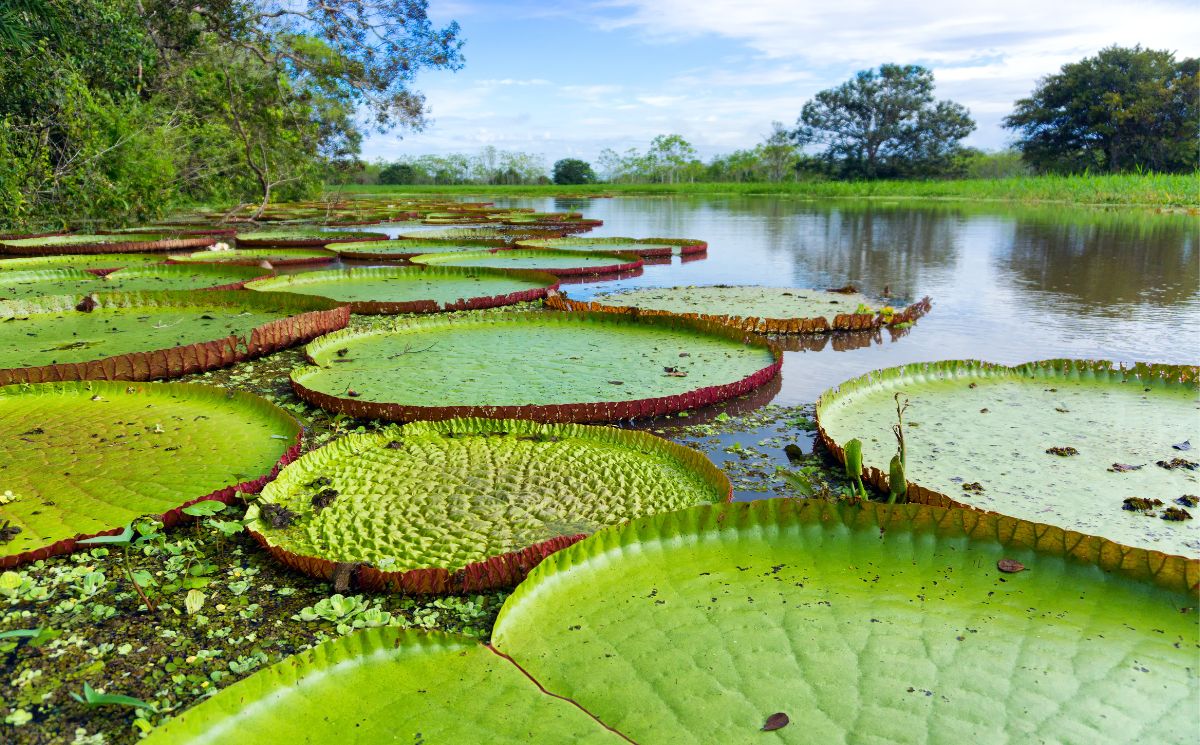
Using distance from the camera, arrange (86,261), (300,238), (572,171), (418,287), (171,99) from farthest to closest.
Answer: (572,171) < (171,99) < (300,238) < (86,261) < (418,287)

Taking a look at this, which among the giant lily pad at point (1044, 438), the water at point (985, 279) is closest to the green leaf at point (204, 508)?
the giant lily pad at point (1044, 438)

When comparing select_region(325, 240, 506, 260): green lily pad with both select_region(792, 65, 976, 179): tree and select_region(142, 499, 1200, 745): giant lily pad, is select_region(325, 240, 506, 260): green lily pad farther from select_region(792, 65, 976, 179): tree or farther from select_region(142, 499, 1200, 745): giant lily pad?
select_region(792, 65, 976, 179): tree

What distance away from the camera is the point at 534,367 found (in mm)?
2930

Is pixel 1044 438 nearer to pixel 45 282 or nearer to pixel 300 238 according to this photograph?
pixel 45 282

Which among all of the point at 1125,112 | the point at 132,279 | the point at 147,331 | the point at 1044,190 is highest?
the point at 1125,112

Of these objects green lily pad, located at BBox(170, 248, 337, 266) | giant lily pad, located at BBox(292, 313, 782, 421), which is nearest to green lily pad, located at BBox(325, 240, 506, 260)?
green lily pad, located at BBox(170, 248, 337, 266)

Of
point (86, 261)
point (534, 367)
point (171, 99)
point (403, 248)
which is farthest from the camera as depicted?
point (171, 99)

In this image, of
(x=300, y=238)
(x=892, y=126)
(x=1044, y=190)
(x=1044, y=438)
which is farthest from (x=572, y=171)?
(x=1044, y=438)

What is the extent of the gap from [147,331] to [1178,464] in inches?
162

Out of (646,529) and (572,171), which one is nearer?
(646,529)

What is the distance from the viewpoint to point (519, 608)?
1.22 meters

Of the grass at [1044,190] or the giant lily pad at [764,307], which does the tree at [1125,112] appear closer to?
the grass at [1044,190]

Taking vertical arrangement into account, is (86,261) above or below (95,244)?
below

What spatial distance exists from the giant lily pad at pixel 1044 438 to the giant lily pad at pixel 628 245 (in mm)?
5585
